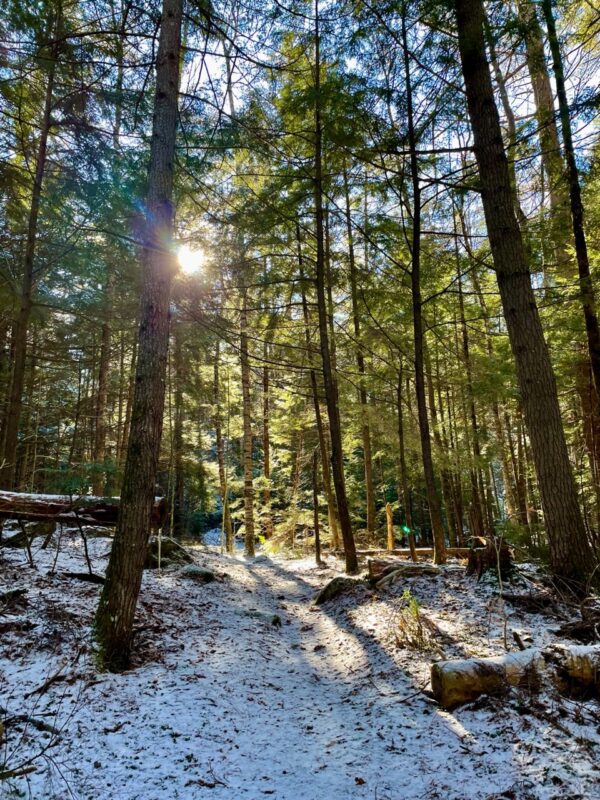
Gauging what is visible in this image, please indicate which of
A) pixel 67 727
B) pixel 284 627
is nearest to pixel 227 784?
pixel 67 727

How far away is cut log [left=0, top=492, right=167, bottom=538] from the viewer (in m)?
5.12

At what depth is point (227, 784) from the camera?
2.51m

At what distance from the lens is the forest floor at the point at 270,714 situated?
2.41 metres

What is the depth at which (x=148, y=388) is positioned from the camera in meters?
4.27

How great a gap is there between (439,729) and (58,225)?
943cm

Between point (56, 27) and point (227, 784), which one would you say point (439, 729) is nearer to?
point (227, 784)

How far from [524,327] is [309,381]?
756 cm

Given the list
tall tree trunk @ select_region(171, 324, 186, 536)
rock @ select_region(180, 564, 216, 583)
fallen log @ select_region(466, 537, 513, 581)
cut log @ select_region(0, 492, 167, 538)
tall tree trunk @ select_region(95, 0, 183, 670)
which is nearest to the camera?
tall tree trunk @ select_region(95, 0, 183, 670)

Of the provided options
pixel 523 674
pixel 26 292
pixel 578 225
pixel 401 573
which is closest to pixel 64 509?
pixel 26 292

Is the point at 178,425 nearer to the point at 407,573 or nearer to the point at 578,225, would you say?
the point at 407,573

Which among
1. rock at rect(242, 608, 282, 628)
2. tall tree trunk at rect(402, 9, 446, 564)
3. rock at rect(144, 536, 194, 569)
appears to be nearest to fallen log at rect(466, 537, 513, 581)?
tall tree trunk at rect(402, 9, 446, 564)

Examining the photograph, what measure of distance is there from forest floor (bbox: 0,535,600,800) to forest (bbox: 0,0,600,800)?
24 millimetres

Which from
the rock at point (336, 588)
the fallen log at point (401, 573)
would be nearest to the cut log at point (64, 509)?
the rock at point (336, 588)

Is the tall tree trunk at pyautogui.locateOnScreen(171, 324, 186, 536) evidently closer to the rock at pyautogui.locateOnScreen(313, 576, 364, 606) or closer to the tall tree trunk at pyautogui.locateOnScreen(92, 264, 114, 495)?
the tall tree trunk at pyautogui.locateOnScreen(92, 264, 114, 495)
